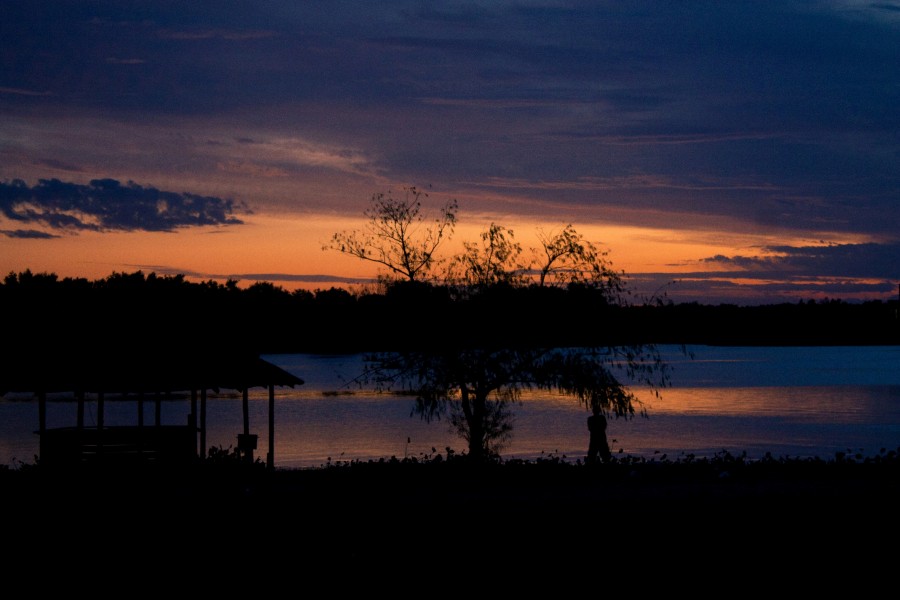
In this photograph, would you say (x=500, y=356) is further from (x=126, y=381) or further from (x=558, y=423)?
(x=558, y=423)

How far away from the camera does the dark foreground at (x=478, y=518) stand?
1234 cm

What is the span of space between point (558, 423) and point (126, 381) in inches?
1477

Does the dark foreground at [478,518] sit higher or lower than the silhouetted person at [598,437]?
lower

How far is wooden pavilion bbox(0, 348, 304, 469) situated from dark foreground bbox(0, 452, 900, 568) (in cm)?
239

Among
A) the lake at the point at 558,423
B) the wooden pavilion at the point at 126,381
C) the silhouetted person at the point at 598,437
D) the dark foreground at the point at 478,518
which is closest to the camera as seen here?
the dark foreground at the point at 478,518

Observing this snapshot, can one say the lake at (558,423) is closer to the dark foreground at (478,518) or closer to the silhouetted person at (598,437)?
the silhouetted person at (598,437)

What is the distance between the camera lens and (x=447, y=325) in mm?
25672

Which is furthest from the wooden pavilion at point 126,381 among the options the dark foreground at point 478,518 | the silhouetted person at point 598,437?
the silhouetted person at point 598,437

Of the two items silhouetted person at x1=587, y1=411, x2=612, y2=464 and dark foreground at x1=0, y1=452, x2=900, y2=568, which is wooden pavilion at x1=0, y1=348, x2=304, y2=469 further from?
silhouetted person at x1=587, y1=411, x2=612, y2=464

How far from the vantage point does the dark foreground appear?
1234 cm

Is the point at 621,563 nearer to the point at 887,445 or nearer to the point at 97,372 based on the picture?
the point at 97,372

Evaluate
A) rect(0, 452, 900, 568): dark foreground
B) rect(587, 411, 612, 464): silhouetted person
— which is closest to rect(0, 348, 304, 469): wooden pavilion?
rect(0, 452, 900, 568): dark foreground

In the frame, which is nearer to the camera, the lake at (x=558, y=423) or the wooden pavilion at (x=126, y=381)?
the wooden pavilion at (x=126, y=381)

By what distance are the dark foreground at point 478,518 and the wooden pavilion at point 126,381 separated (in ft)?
7.84
